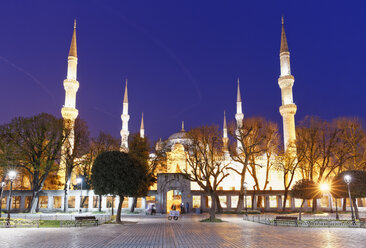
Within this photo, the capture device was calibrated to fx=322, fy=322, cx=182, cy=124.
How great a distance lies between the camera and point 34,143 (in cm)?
3447

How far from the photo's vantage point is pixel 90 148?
134 feet

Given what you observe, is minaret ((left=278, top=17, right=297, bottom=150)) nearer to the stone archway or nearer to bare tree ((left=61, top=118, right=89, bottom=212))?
the stone archway

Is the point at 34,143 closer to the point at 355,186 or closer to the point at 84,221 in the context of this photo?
the point at 84,221

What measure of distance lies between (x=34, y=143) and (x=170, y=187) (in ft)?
51.2

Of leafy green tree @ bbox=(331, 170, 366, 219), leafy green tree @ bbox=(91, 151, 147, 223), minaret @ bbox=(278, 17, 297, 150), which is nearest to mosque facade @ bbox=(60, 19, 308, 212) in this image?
minaret @ bbox=(278, 17, 297, 150)

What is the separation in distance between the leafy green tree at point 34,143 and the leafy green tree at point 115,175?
14.6 m

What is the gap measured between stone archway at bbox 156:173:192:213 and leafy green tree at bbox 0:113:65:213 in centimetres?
1207

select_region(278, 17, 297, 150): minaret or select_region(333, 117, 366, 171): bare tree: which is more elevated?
select_region(278, 17, 297, 150): minaret

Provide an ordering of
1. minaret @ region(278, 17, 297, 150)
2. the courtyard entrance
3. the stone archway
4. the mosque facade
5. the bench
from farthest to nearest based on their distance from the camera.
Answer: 1. minaret @ region(278, 17, 297, 150)
2. the courtyard entrance
3. the mosque facade
4. the stone archway
5. the bench

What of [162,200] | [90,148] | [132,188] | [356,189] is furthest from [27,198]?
[356,189]

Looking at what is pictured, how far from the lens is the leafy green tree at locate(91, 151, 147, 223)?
2186 cm

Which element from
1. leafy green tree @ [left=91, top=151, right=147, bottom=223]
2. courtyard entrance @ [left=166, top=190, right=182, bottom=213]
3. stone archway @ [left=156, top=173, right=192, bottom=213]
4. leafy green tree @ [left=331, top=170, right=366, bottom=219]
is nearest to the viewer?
leafy green tree @ [left=91, top=151, right=147, bottom=223]

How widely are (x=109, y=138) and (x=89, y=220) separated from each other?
24060 millimetres

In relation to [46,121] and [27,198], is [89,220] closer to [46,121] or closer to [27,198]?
[46,121]
